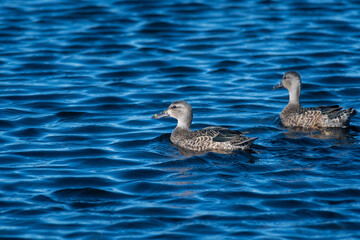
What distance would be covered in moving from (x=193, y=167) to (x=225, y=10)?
14716mm

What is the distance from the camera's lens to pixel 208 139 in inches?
474

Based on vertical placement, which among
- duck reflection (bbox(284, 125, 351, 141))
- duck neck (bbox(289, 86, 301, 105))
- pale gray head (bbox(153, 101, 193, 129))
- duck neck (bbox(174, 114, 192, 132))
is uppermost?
duck neck (bbox(289, 86, 301, 105))

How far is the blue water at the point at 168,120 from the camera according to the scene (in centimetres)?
937

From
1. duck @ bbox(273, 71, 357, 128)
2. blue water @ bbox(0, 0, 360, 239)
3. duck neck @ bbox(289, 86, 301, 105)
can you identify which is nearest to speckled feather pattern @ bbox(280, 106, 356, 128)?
duck @ bbox(273, 71, 357, 128)

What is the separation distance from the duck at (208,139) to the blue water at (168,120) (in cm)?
26

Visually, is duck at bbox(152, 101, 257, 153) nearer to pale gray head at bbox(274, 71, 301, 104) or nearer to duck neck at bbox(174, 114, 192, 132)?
duck neck at bbox(174, 114, 192, 132)

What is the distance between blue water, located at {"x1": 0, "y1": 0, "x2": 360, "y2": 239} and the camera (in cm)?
937

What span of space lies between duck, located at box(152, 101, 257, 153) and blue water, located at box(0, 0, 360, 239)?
26cm

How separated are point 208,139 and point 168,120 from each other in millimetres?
3376

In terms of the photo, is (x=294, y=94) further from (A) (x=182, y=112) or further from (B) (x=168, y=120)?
(A) (x=182, y=112)

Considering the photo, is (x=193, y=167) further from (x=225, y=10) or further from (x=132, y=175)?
(x=225, y=10)

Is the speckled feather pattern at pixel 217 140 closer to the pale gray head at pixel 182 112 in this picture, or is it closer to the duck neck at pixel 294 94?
the pale gray head at pixel 182 112

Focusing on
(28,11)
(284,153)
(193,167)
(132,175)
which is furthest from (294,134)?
(28,11)

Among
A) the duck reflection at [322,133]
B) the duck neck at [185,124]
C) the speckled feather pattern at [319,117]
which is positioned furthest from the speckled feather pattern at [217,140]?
the speckled feather pattern at [319,117]
